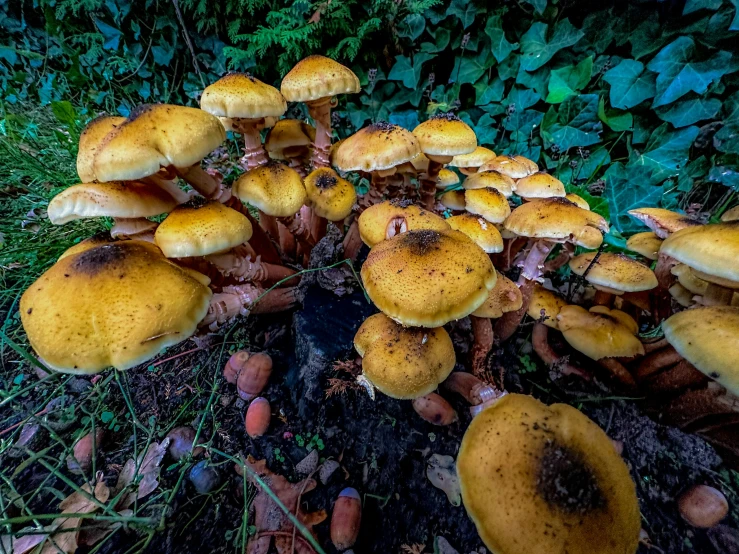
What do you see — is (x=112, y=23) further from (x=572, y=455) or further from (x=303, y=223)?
(x=572, y=455)

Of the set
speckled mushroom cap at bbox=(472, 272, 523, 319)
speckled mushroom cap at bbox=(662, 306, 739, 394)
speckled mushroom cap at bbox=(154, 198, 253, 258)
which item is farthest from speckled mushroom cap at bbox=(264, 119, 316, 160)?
speckled mushroom cap at bbox=(662, 306, 739, 394)

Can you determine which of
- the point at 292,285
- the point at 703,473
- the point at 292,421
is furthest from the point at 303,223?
the point at 703,473

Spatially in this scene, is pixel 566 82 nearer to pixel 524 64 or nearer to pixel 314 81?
pixel 524 64

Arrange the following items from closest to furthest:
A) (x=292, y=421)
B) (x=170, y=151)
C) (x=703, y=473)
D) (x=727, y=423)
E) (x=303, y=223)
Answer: (x=170, y=151) < (x=727, y=423) < (x=703, y=473) < (x=292, y=421) < (x=303, y=223)

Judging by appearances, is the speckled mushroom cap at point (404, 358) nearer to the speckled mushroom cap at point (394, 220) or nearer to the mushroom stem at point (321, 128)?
the speckled mushroom cap at point (394, 220)

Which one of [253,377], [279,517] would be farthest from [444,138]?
[279,517]

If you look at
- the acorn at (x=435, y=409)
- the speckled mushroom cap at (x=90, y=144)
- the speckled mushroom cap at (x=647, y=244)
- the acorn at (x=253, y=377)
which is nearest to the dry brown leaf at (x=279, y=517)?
the acorn at (x=253, y=377)
